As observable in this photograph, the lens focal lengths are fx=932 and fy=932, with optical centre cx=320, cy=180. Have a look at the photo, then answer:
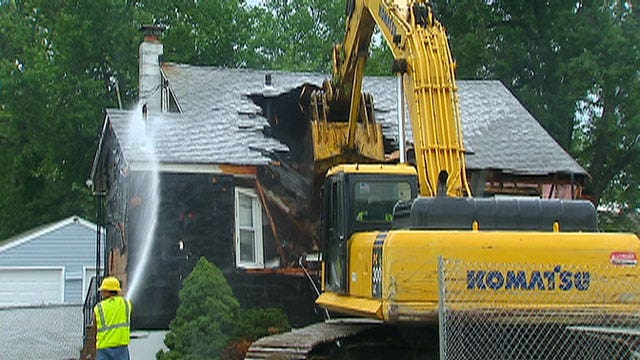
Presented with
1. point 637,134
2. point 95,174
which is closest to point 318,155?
point 95,174

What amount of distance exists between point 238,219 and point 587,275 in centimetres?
811

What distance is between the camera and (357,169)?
10.5 m

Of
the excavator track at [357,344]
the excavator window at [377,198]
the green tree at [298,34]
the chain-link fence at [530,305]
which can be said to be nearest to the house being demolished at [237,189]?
the excavator window at [377,198]

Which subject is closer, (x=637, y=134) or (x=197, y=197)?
(x=197, y=197)

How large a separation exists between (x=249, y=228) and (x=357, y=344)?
19.9ft

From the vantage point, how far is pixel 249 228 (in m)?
16.1

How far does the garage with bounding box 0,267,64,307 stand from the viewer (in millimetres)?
27453

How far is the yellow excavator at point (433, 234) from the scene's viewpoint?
8602mm

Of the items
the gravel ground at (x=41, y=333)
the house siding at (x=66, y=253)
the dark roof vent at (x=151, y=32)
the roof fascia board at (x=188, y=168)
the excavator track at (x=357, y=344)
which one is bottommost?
the gravel ground at (x=41, y=333)

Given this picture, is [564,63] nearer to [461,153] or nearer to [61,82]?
[61,82]

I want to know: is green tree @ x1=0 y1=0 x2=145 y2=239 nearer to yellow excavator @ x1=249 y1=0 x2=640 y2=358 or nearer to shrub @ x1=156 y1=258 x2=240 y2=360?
shrub @ x1=156 y1=258 x2=240 y2=360

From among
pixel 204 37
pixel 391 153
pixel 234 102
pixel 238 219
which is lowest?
pixel 238 219

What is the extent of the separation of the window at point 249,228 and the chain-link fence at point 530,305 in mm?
7440

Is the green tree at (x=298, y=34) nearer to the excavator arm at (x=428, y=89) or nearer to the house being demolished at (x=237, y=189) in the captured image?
the house being demolished at (x=237, y=189)
